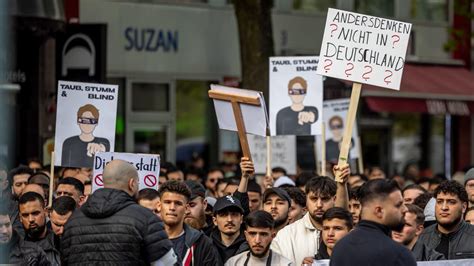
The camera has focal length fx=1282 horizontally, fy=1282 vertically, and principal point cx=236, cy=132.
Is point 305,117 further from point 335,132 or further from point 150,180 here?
point 335,132

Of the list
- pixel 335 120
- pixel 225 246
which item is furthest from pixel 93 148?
pixel 335 120

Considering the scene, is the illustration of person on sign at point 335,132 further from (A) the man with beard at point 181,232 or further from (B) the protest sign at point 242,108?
(A) the man with beard at point 181,232

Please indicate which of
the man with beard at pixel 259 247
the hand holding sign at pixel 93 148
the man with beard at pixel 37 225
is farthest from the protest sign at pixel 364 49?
the man with beard at pixel 37 225

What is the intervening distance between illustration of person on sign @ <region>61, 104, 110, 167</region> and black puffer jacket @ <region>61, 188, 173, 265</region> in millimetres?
4824

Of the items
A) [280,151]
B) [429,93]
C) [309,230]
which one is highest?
[429,93]

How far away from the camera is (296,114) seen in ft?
47.9

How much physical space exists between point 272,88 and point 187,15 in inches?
366

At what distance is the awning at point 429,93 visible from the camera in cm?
2408

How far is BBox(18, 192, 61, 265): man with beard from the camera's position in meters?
9.70

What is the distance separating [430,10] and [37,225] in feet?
66.3

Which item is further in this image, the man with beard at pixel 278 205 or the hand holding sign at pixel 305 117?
the hand holding sign at pixel 305 117

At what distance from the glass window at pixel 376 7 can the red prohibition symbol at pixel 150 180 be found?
52.0 ft

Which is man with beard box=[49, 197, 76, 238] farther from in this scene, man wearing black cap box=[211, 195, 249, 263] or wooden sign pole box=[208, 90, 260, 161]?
wooden sign pole box=[208, 90, 260, 161]

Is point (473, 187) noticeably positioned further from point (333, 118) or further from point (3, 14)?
point (3, 14)
